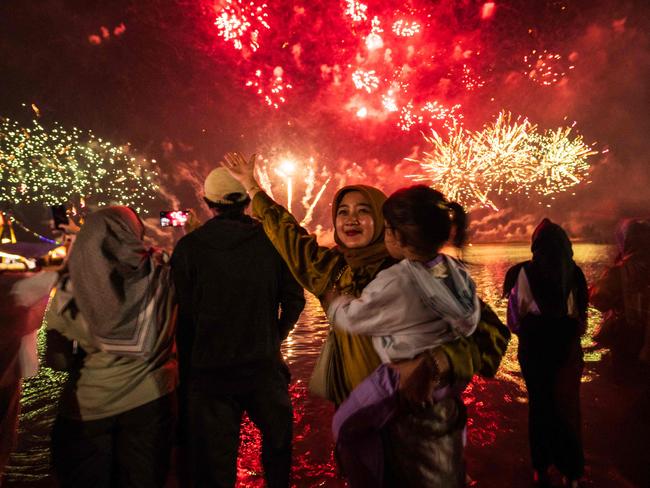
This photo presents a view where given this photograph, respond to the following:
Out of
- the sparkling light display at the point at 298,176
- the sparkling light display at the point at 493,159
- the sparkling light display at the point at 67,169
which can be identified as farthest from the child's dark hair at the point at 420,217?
the sparkling light display at the point at 67,169

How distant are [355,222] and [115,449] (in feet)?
5.46

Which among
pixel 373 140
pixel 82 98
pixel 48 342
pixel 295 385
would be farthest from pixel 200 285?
pixel 82 98

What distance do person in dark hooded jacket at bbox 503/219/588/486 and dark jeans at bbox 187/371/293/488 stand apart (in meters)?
1.81

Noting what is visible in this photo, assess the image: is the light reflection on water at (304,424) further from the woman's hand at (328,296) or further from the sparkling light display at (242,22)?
the sparkling light display at (242,22)

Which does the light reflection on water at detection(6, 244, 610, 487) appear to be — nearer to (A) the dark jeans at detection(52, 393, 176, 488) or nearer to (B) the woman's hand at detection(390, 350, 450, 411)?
(B) the woman's hand at detection(390, 350, 450, 411)

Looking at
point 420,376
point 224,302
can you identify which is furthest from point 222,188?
point 420,376

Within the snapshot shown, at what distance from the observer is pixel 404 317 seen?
1555 mm

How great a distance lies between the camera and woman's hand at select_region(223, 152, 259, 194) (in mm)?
2295

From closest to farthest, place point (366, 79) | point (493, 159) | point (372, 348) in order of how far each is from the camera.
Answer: point (372, 348)
point (493, 159)
point (366, 79)

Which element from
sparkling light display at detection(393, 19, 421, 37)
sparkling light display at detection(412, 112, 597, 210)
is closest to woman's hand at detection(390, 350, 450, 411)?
sparkling light display at detection(412, 112, 597, 210)

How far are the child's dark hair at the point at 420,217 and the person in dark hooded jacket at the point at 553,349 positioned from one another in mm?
1515

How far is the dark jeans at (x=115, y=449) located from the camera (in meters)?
2.03

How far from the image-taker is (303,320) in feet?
33.1

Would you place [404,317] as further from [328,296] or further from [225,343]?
[225,343]
